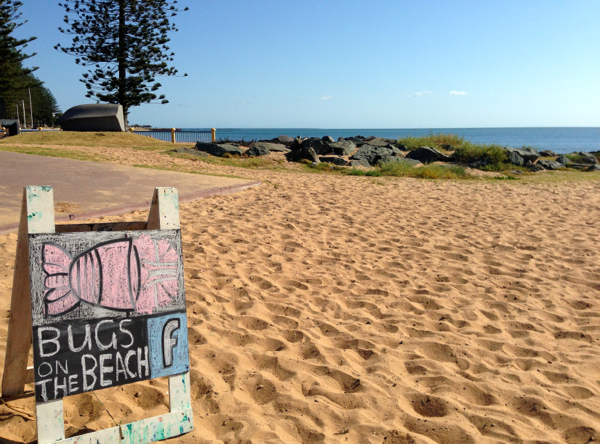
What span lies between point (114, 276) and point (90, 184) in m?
6.41

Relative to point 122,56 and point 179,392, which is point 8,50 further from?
point 179,392

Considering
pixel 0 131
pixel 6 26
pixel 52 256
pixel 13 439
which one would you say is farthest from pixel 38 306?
pixel 6 26

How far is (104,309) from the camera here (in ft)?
6.55

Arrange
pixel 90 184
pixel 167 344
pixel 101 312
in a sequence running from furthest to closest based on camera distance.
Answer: pixel 90 184, pixel 167 344, pixel 101 312

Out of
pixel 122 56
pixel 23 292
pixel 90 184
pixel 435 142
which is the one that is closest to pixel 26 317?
pixel 23 292

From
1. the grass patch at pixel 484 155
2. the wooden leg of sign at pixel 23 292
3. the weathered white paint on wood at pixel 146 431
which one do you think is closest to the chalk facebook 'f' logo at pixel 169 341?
the weathered white paint on wood at pixel 146 431

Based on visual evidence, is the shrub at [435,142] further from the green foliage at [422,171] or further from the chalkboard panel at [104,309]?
the chalkboard panel at [104,309]

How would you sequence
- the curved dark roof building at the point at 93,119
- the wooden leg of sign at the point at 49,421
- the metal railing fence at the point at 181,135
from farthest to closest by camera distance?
the metal railing fence at the point at 181,135 < the curved dark roof building at the point at 93,119 < the wooden leg of sign at the point at 49,421

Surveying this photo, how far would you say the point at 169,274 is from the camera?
2139 millimetres

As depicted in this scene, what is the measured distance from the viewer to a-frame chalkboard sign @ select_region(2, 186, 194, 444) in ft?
6.22

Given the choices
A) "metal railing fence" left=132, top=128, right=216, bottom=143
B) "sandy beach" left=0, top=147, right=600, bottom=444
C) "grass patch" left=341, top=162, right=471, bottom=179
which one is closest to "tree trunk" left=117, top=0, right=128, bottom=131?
"metal railing fence" left=132, top=128, right=216, bottom=143

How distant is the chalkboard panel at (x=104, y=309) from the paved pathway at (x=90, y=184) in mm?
3691

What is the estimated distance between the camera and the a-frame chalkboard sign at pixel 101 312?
74.7 inches

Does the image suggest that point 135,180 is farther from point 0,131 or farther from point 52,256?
point 0,131
